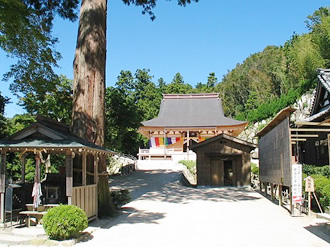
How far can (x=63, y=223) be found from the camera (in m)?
6.88

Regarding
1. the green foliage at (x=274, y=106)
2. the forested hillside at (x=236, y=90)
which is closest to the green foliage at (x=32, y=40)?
the forested hillside at (x=236, y=90)

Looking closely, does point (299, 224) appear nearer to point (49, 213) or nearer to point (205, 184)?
point (49, 213)

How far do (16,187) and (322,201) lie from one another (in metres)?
8.87

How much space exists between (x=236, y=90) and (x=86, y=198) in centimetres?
5280

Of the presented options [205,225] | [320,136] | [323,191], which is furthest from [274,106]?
[205,225]

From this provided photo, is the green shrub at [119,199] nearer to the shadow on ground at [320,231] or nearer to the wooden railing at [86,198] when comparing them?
the wooden railing at [86,198]

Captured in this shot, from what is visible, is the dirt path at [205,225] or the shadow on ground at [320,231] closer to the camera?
the dirt path at [205,225]

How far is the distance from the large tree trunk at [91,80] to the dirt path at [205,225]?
1868mm

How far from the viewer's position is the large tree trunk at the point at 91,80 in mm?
10852

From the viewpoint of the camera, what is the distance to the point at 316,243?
696 cm

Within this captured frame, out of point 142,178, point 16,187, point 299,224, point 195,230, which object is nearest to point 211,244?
point 195,230

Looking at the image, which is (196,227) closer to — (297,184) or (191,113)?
(297,184)

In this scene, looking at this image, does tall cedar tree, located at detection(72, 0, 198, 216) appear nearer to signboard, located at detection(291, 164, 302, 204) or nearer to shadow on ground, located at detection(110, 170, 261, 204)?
shadow on ground, located at detection(110, 170, 261, 204)

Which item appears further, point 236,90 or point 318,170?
point 236,90
